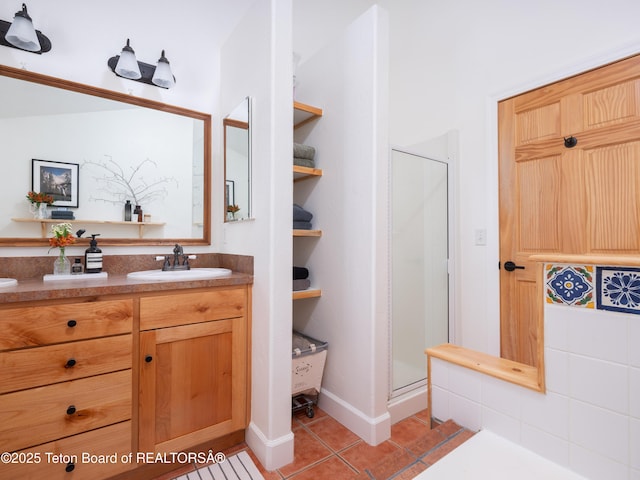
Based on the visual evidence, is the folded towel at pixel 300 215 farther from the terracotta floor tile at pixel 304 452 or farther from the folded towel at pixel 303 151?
the terracotta floor tile at pixel 304 452

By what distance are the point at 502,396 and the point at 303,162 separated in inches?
63.3

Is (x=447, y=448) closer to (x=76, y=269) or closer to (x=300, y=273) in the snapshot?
(x=300, y=273)

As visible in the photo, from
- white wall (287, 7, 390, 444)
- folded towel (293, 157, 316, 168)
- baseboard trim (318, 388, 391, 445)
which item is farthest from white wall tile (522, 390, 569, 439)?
folded towel (293, 157, 316, 168)

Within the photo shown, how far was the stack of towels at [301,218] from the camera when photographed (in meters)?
2.03

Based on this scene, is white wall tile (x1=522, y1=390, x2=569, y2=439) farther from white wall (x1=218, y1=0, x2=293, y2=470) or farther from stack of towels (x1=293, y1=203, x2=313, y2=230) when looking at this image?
stack of towels (x1=293, y1=203, x2=313, y2=230)

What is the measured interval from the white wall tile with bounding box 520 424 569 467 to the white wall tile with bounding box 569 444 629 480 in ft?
0.05

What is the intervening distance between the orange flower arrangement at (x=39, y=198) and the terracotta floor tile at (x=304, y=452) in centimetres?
177

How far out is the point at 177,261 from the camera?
195 centimetres

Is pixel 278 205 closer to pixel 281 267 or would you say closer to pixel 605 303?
pixel 281 267

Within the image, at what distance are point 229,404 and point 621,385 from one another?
5.12ft

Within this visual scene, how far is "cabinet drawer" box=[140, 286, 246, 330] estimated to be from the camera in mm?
Result: 1453

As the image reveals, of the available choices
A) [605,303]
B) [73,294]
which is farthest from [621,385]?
[73,294]

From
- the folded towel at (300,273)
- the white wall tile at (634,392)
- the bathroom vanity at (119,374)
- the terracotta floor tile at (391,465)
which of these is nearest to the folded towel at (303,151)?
the folded towel at (300,273)

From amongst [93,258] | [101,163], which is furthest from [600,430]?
[101,163]
